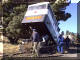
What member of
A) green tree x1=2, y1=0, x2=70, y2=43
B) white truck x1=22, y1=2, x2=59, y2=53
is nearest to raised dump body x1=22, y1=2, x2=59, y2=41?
white truck x1=22, y1=2, x2=59, y2=53

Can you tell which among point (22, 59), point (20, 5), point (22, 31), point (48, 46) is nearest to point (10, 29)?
point (22, 31)

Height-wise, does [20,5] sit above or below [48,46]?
above

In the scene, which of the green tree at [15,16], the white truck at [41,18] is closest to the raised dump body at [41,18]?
the white truck at [41,18]

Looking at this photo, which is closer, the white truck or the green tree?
the white truck

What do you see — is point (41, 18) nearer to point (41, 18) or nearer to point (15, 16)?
point (41, 18)

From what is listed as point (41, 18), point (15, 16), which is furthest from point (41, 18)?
point (15, 16)

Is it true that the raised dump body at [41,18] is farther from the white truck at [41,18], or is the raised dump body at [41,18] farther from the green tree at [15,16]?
the green tree at [15,16]

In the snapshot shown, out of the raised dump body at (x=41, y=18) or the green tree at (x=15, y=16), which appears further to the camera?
the green tree at (x=15, y=16)

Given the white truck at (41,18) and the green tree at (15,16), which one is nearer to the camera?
the white truck at (41,18)

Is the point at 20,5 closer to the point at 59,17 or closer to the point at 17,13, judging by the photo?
the point at 17,13

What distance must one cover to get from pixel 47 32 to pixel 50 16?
5.56 feet

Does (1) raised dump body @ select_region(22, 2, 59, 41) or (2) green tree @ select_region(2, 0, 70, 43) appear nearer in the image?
(1) raised dump body @ select_region(22, 2, 59, 41)

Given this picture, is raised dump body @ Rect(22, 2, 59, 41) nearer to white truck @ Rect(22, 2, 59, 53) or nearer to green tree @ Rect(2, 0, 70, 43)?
white truck @ Rect(22, 2, 59, 53)

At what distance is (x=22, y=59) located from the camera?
1045cm
